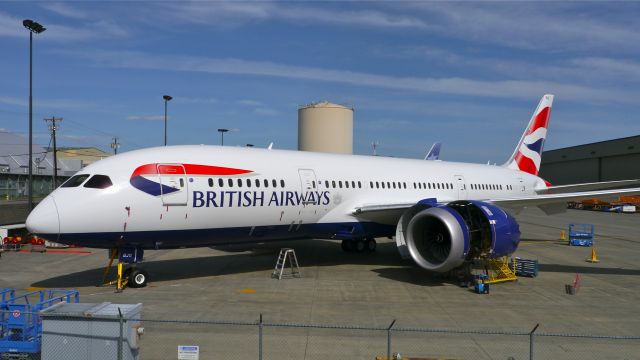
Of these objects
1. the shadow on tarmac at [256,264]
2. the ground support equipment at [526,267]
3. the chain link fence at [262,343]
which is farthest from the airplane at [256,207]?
the chain link fence at [262,343]

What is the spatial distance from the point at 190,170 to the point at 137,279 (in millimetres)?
3486

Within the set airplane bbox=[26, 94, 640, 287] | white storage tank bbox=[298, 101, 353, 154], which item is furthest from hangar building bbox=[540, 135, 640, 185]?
airplane bbox=[26, 94, 640, 287]

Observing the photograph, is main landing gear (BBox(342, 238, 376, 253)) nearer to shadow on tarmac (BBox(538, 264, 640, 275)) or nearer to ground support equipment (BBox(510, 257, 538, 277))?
ground support equipment (BBox(510, 257, 538, 277))

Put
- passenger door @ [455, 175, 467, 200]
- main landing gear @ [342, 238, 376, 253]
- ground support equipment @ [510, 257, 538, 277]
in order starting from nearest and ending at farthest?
ground support equipment @ [510, 257, 538, 277] → main landing gear @ [342, 238, 376, 253] → passenger door @ [455, 175, 467, 200]

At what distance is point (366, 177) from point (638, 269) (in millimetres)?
10847

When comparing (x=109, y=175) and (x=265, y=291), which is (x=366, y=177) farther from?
(x=109, y=175)

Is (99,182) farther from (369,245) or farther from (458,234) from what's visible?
(369,245)

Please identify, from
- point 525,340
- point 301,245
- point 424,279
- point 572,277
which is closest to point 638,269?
point 572,277

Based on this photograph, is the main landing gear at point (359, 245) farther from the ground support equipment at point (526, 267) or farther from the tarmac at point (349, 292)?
the ground support equipment at point (526, 267)

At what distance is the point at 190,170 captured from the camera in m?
15.0

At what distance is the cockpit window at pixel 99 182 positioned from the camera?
1374cm

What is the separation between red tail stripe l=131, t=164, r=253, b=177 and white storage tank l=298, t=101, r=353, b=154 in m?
32.5

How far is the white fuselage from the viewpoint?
13531 millimetres

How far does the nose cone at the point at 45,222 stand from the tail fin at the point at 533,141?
2495cm
